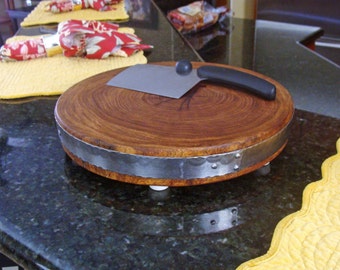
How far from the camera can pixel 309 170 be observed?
1.92 ft

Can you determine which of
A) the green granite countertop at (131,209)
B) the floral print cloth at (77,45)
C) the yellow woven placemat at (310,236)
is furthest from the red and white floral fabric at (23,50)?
the yellow woven placemat at (310,236)

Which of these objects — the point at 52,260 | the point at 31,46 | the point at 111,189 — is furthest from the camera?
the point at 31,46

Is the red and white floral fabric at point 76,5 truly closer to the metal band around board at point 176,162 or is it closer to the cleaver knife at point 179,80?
the cleaver knife at point 179,80

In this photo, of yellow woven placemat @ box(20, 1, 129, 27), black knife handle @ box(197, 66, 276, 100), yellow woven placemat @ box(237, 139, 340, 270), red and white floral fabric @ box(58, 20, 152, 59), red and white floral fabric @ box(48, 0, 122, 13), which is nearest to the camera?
yellow woven placemat @ box(237, 139, 340, 270)

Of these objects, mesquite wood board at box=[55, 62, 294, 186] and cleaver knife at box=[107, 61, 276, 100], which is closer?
mesquite wood board at box=[55, 62, 294, 186]

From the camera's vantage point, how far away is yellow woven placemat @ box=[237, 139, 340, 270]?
414mm

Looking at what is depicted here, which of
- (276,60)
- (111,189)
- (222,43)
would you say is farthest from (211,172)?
(222,43)

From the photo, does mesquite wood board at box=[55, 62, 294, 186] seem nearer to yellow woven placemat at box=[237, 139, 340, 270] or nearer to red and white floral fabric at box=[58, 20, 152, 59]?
yellow woven placemat at box=[237, 139, 340, 270]

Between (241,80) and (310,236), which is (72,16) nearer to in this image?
(241,80)

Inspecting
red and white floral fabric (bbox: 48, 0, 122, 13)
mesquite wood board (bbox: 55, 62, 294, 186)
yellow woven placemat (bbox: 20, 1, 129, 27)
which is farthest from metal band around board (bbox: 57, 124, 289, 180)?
red and white floral fabric (bbox: 48, 0, 122, 13)

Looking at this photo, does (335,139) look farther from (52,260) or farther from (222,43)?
(222,43)

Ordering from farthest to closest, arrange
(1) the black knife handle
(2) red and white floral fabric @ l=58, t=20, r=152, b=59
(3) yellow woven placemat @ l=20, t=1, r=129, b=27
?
(3) yellow woven placemat @ l=20, t=1, r=129, b=27, (2) red and white floral fabric @ l=58, t=20, r=152, b=59, (1) the black knife handle

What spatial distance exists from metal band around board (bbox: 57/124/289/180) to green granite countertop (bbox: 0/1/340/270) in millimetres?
38

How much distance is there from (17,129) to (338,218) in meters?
0.52
